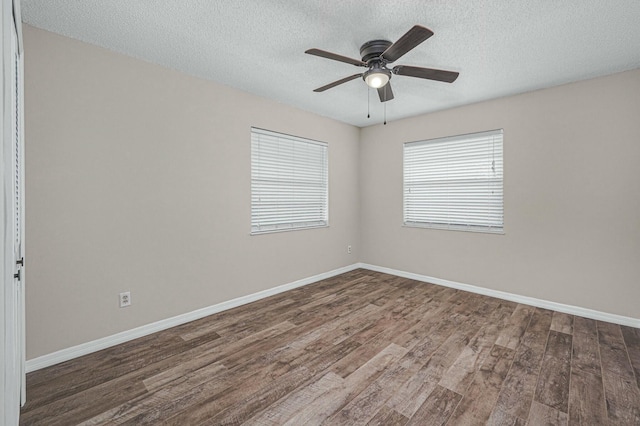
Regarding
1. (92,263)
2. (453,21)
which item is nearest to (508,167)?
(453,21)

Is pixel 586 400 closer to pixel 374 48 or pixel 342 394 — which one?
pixel 342 394

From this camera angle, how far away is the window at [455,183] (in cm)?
379

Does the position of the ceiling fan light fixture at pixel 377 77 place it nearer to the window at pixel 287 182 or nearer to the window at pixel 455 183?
the window at pixel 287 182

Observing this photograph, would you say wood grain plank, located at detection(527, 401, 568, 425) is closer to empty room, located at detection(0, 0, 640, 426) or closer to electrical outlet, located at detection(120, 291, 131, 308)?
empty room, located at detection(0, 0, 640, 426)

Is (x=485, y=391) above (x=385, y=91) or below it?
below

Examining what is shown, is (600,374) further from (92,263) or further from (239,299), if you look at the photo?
(92,263)

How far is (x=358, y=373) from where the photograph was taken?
2148mm

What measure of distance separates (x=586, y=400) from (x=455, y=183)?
110 inches

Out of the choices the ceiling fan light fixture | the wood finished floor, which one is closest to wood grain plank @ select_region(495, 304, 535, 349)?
the wood finished floor

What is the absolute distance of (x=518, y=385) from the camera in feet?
6.61

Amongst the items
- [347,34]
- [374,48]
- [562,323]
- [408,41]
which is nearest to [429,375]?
[562,323]

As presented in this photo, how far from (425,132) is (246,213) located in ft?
9.42

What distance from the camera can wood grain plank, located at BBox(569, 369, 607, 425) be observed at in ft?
5.64

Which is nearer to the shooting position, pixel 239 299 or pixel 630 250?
pixel 630 250
